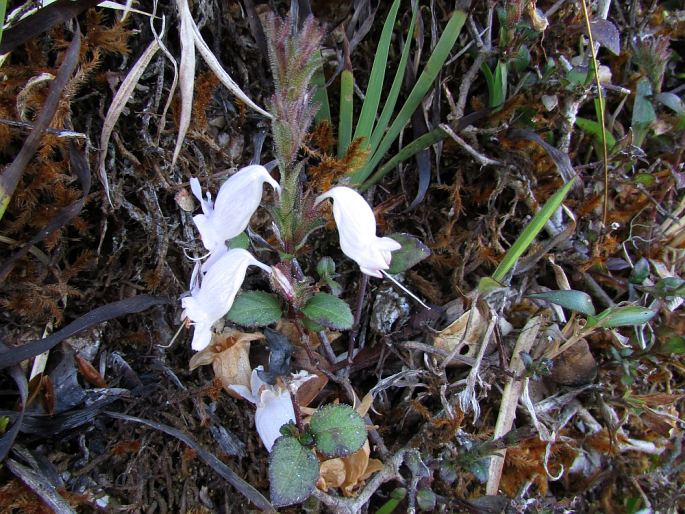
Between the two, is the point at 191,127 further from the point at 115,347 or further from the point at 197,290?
the point at 115,347

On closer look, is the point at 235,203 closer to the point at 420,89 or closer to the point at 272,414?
the point at 272,414

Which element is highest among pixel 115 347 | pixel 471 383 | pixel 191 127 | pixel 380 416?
pixel 191 127

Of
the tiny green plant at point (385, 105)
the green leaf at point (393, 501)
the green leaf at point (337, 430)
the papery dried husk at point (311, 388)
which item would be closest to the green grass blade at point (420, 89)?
the tiny green plant at point (385, 105)

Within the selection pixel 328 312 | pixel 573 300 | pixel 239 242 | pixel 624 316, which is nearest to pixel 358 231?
pixel 328 312

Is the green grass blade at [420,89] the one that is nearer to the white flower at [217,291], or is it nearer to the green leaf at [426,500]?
the white flower at [217,291]

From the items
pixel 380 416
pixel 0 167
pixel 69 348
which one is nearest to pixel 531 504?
pixel 380 416

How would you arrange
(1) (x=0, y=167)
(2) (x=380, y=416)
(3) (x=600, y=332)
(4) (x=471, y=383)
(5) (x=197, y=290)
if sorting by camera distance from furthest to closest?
(3) (x=600, y=332), (2) (x=380, y=416), (4) (x=471, y=383), (1) (x=0, y=167), (5) (x=197, y=290)

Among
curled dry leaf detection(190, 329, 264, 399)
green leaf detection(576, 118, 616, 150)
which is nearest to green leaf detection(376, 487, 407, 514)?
curled dry leaf detection(190, 329, 264, 399)

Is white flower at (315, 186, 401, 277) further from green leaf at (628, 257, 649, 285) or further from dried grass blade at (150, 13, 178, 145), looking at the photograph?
green leaf at (628, 257, 649, 285)
